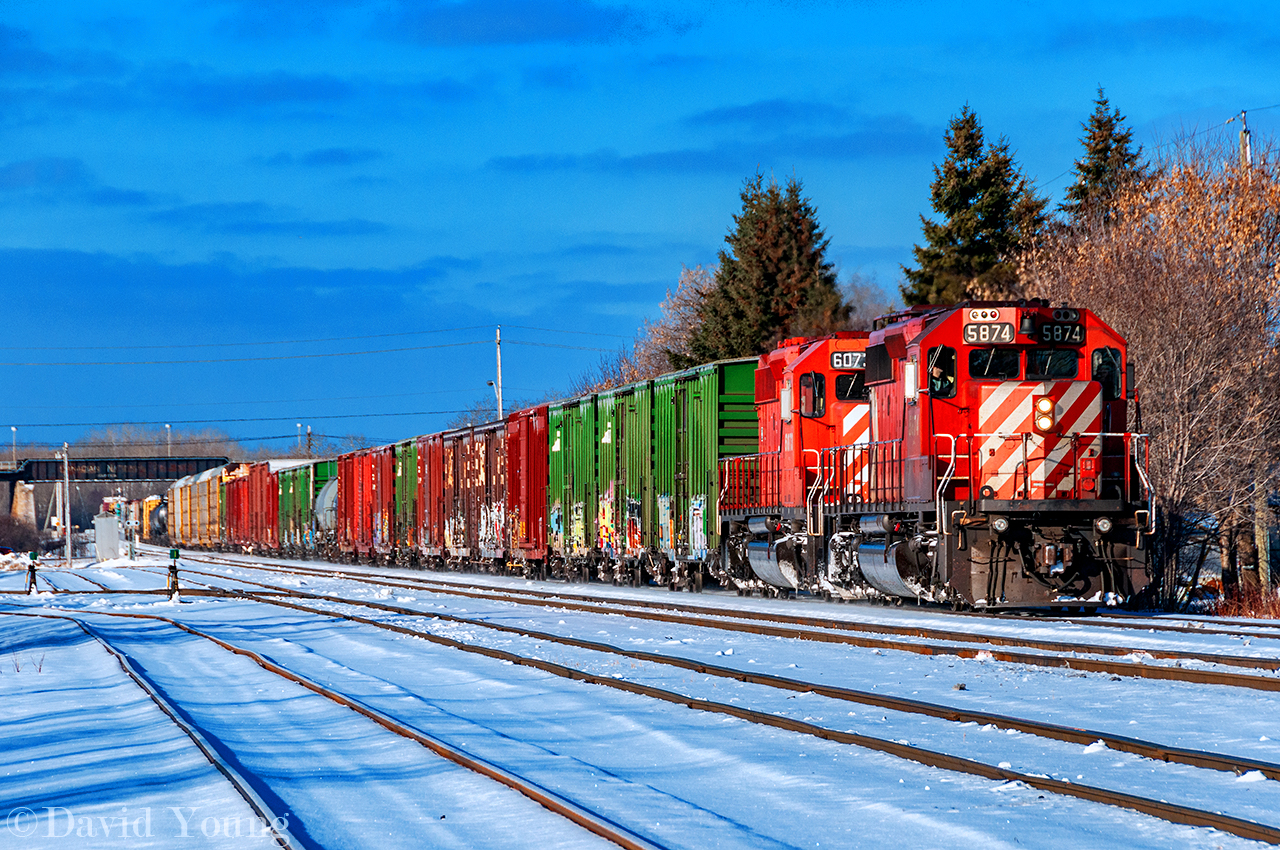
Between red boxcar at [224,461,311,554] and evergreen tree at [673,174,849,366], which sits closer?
evergreen tree at [673,174,849,366]

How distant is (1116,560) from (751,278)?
120 ft

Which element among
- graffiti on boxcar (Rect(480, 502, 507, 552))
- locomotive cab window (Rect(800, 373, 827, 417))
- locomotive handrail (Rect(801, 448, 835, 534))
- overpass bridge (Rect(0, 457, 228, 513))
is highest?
overpass bridge (Rect(0, 457, 228, 513))

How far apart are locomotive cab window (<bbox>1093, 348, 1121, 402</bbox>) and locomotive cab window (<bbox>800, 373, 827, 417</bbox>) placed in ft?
13.2

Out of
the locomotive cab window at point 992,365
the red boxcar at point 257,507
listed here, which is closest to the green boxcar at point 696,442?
the locomotive cab window at point 992,365

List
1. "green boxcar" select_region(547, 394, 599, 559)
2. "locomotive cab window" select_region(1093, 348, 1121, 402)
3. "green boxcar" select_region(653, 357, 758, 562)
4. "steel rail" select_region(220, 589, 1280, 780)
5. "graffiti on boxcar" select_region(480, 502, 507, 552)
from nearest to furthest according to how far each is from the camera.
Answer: "steel rail" select_region(220, 589, 1280, 780) → "locomotive cab window" select_region(1093, 348, 1121, 402) → "green boxcar" select_region(653, 357, 758, 562) → "green boxcar" select_region(547, 394, 599, 559) → "graffiti on boxcar" select_region(480, 502, 507, 552)

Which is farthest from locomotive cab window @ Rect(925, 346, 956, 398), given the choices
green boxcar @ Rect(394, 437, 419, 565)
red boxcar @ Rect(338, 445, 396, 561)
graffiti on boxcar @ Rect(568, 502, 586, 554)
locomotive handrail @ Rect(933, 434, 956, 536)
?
red boxcar @ Rect(338, 445, 396, 561)

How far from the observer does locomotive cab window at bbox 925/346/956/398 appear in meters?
15.6

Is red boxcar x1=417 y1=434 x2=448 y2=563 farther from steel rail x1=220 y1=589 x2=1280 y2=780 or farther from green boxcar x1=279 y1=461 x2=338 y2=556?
steel rail x1=220 y1=589 x2=1280 y2=780

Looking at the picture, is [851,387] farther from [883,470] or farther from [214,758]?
[214,758]

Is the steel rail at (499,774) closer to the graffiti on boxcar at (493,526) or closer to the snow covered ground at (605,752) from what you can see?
the snow covered ground at (605,752)

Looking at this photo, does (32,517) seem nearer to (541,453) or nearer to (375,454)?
(375,454)

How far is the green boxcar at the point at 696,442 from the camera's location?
21.8m

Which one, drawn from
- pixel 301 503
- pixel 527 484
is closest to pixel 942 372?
pixel 527 484

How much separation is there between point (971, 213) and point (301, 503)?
28.3 meters
